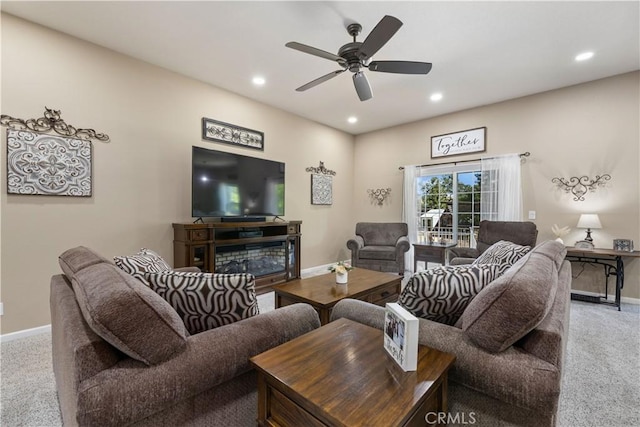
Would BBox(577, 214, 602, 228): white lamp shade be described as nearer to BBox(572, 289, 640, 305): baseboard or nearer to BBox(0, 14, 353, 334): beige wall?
BBox(572, 289, 640, 305): baseboard

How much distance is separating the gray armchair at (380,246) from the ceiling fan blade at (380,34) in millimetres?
3017

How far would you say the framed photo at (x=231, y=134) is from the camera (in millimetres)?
3877

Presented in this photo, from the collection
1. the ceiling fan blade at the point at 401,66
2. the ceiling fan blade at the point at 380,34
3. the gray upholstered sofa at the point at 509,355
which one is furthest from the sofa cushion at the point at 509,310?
the ceiling fan blade at the point at 401,66

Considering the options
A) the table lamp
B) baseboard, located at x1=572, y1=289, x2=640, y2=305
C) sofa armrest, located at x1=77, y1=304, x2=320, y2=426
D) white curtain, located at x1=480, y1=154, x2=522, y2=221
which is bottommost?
baseboard, located at x1=572, y1=289, x2=640, y2=305

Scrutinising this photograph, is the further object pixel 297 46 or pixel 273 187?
pixel 273 187

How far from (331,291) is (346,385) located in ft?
5.00

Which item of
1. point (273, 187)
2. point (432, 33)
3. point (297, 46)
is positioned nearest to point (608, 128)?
point (432, 33)

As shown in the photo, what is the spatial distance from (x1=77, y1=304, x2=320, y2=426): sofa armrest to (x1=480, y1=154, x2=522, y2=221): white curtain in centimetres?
427

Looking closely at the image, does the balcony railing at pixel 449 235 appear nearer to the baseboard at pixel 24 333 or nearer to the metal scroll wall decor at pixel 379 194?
the metal scroll wall decor at pixel 379 194

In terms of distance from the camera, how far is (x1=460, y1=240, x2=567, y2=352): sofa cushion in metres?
0.96

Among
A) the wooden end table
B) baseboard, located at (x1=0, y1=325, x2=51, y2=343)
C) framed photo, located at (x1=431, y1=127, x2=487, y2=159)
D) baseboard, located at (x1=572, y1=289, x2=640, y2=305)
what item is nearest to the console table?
baseboard, located at (x1=572, y1=289, x2=640, y2=305)

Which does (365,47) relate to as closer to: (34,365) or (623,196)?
(34,365)

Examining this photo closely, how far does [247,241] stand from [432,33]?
317 centimetres

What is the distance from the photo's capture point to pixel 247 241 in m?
3.83
